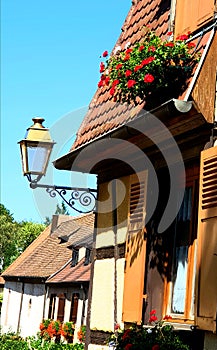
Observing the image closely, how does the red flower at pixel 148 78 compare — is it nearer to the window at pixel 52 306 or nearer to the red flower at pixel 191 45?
the red flower at pixel 191 45

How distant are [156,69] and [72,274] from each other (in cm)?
2567

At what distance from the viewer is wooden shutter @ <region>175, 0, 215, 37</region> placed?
24.6 feet

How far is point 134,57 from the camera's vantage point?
7.43 metres

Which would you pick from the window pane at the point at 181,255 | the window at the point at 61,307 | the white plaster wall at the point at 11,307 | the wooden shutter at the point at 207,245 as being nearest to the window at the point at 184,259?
the window pane at the point at 181,255

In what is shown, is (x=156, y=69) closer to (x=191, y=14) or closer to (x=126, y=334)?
(x=191, y=14)

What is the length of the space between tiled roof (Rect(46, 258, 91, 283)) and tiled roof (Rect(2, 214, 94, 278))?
2.84 feet

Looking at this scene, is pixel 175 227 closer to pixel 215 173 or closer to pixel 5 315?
pixel 215 173

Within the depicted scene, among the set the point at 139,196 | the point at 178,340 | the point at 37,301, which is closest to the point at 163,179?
the point at 139,196

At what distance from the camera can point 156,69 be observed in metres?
7.15

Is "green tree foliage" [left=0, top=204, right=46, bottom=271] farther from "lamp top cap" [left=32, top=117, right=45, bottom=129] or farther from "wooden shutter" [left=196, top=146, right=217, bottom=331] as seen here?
"wooden shutter" [left=196, top=146, right=217, bottom=331]

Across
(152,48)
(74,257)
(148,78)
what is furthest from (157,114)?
(74,257)

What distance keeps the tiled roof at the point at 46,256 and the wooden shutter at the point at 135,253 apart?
79.1 ft

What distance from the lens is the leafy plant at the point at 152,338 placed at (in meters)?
6.60

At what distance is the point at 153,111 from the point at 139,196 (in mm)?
1402
